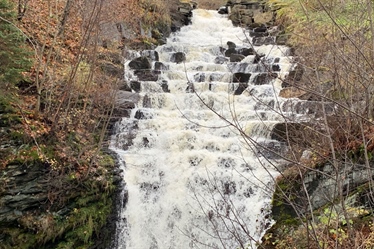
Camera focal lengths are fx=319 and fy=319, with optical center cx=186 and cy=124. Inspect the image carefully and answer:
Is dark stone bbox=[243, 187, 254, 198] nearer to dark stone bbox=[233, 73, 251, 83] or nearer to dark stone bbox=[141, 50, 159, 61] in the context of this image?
dark stone bbox=[233, 73, 251, 83]

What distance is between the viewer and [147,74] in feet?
44.4

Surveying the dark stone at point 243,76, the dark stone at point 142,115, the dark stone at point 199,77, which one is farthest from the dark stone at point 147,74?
the dark stone at point 243,76

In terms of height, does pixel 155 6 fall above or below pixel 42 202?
above

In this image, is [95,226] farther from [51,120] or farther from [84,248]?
[51,120]

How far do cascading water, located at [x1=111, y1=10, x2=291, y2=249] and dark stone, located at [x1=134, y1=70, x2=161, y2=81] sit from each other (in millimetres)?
173

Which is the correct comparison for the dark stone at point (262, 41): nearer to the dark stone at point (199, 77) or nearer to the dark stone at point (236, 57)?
the dark stone at point (236, 57)

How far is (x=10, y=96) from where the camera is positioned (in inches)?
271

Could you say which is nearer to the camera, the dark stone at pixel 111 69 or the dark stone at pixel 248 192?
the dark stone at pixel 248 192

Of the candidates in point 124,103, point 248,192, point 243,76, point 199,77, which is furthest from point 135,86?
point 248,192

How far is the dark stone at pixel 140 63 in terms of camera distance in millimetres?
13951

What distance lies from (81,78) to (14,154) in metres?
3.32

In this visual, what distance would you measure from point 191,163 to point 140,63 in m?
6.72

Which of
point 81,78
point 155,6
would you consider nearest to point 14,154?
point 81,78

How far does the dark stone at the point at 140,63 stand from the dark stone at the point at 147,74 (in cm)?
37
